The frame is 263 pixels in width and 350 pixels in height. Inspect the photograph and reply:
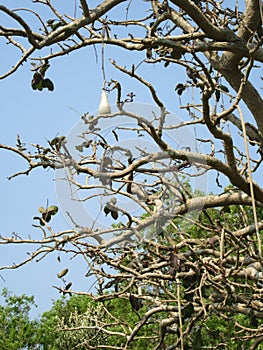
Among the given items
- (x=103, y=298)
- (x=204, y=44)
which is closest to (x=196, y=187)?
(x=204, y=44)

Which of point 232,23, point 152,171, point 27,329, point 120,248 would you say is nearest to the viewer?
point 152,171

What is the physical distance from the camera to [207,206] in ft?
12.9

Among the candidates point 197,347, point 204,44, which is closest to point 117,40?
point 204,44

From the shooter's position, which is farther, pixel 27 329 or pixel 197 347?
pixel 27 329

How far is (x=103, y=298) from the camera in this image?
4059mm

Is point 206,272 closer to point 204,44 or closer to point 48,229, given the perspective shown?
point 48,229

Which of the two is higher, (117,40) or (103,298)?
(117,40)

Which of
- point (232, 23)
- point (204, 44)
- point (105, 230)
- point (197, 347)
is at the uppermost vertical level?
point (232, 23)

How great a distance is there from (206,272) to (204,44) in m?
1.22

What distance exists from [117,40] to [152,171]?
2.40 ft

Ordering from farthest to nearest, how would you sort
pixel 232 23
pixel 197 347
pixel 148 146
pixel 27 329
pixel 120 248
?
pixel 27 329 < pixel 232 23 < pixel 120 248 < pixel 148 146 < pixel 197 347

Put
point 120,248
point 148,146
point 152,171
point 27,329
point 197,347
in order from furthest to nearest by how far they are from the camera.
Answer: point 27,329 < point 120,248 < point 152,171 < point 148,146 < point 197,347

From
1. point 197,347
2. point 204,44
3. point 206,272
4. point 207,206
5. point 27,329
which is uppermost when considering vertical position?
point 27,329

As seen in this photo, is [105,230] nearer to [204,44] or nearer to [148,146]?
[148,146]
